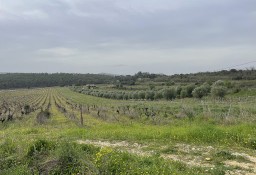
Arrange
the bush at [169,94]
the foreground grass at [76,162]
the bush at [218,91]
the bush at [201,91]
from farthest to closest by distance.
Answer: the bush at [169,94], the bush at [201,91], the bush at [218,91], the foreground grass at [76,162]

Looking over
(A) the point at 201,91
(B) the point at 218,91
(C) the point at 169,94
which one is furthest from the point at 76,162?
(C) the point at 169,94

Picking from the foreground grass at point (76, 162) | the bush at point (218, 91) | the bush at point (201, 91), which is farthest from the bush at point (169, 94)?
the foreground grass at point (76, 162)

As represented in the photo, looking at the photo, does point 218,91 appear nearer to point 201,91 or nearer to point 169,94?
point 201,91

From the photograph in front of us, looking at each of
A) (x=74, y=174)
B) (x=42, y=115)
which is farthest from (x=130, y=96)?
(x=74, y=174)

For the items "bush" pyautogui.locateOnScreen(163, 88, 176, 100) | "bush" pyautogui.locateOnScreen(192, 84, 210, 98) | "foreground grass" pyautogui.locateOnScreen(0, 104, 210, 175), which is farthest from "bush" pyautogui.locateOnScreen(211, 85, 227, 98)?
"foreground grass" pyautogui.locateOnScreen(0, 104, 210, 175)

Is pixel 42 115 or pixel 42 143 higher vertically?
pixel 42 143

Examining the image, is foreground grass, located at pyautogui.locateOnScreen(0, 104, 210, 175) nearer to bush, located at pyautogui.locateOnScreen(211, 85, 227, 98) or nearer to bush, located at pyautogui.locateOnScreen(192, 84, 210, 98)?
bush, located at pyautogui.locateOnScreen(211, 85, 227, 98)

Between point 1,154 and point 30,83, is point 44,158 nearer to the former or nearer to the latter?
point 1,154

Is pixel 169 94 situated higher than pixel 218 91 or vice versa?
pixel 218 91

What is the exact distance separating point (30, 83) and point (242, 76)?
134382 mm

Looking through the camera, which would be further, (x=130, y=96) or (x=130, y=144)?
(x=130, y=96)

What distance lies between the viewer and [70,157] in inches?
345

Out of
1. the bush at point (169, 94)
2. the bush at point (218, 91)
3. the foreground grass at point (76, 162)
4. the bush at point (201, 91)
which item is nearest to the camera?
the foreground grass at point (76, 162)

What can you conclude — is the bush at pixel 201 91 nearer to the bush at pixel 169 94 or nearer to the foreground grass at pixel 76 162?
the bush at pixel 169 94
